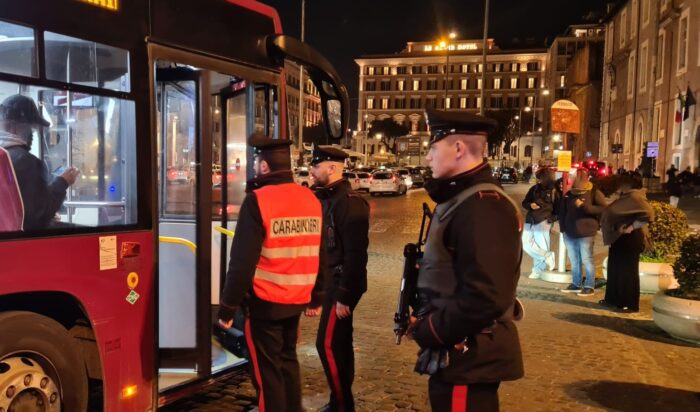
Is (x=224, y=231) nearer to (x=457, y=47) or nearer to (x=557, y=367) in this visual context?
(x=557, y=367)

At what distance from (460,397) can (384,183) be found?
33388 millimetres

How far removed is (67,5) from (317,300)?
7.60 feet

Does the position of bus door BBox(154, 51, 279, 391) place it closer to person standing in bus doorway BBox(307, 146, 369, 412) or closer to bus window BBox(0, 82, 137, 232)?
bus window BBox(0, 82, 137, 232)

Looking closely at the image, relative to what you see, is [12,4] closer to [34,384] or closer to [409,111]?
[34,384]

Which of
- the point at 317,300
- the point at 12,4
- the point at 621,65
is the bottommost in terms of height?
the point at 317,300

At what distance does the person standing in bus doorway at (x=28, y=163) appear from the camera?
3162mm

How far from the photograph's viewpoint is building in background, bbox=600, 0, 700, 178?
33.3 metres

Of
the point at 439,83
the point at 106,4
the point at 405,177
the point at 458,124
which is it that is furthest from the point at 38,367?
the point at 439,83

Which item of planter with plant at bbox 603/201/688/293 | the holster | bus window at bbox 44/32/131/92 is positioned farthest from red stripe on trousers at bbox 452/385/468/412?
planter with plant at bbox 603/201/688/293

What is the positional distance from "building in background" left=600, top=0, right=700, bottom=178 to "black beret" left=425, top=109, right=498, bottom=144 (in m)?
27.5

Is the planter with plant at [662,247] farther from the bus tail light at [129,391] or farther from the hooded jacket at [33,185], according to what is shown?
the hooded jacket at [33,185]

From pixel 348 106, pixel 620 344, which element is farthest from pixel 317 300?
pixel 620 344

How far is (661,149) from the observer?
38.6m

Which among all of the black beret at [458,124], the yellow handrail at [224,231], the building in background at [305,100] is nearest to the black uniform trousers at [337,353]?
the yellow handrail at [224,231]
